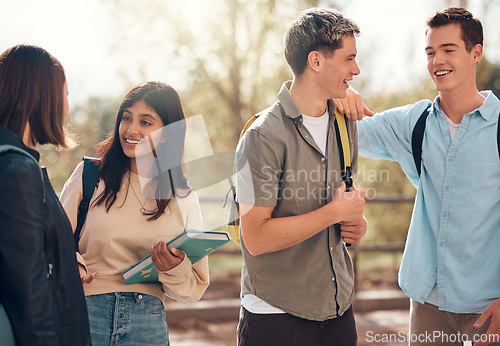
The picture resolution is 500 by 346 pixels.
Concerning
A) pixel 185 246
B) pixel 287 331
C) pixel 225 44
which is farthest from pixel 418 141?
pixel 225 44

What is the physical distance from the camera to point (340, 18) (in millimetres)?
2010

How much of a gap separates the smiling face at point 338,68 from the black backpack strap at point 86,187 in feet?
3.26

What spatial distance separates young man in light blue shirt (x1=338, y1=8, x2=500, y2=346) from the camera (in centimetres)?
219

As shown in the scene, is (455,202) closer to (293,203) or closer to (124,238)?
(293,203)

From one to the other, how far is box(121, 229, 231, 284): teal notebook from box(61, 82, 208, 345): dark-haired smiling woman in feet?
0.10

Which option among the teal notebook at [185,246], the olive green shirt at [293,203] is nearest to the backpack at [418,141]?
the olive green shirt at [293,203]

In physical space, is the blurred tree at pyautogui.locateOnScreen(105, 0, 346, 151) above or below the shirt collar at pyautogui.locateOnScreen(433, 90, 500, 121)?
above

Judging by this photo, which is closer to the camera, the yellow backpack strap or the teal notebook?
the teal notebook

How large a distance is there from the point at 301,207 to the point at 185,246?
0.46m

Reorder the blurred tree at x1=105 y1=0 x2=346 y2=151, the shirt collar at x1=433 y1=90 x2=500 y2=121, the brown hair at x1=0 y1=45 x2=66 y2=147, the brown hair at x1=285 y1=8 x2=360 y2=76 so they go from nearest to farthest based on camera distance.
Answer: the brown hair at x1=0 y1=45 x2=66 y2=147 → the brown hair at x1=285 y1=8 x2=360 y2=76 → the shirt collar at x1=433 y1=90 x2=500 y2=121 → the blurred tree at x1=105 y1=0 x2=346 y2=151

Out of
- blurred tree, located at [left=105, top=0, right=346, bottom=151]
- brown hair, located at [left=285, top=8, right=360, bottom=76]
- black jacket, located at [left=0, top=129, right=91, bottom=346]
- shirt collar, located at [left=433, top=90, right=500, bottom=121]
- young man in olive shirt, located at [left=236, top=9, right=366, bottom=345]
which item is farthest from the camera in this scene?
blurred tree, located at [left=105, top=0, right=346, bottom=151]

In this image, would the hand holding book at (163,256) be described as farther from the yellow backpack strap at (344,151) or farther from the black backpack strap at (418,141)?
the black backpack strap at (418,141)

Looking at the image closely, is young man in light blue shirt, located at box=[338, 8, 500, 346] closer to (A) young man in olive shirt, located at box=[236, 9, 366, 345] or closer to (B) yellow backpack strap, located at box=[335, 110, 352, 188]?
(B) yellow backpack strap, located at box=[335, 110, 352, 188]

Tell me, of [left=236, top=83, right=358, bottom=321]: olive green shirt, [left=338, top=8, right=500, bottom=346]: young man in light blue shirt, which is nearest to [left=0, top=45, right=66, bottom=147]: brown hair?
[left=236, top=83, right=358, bottom=321]: olive green shirt
